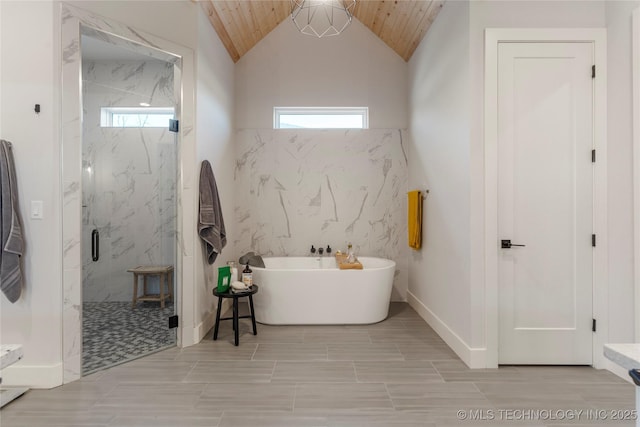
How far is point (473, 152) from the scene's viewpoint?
2510mm

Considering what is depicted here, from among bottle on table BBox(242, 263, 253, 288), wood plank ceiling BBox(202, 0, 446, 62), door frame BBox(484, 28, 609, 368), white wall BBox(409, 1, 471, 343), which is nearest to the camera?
door frame BBox(484, 28, 609, 368)

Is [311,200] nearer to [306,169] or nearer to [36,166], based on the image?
[306,169]

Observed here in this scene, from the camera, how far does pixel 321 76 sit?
4.38 metres

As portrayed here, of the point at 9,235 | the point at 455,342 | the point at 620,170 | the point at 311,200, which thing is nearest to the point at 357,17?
the point at 311,200

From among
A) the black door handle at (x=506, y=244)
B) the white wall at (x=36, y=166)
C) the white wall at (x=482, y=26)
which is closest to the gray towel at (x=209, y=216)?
the white wall at (x=36, y=166)

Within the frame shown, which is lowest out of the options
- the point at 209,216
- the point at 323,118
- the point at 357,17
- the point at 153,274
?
the point at 153,274

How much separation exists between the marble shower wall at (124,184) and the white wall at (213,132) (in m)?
0.55

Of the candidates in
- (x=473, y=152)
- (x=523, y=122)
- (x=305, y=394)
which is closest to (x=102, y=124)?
(x=305, y=394)

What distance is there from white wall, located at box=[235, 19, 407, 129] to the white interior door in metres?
1.95

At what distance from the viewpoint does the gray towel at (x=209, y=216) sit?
300cm

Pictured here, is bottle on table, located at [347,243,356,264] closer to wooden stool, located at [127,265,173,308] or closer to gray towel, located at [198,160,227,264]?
gray towel, located at [198,160,227,264]

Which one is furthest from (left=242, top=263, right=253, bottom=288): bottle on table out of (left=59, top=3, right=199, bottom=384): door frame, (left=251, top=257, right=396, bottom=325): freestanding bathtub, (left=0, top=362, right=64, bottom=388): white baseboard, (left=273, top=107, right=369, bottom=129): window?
(left=273, top=107, right=369, bottom=129): window

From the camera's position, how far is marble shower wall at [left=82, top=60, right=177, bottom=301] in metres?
3.70

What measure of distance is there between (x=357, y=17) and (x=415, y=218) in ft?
8.85
